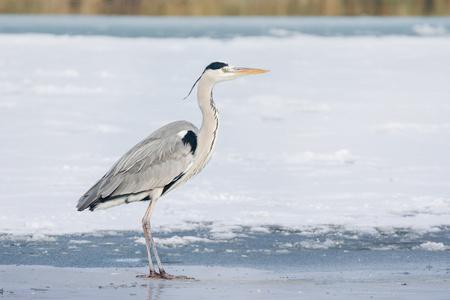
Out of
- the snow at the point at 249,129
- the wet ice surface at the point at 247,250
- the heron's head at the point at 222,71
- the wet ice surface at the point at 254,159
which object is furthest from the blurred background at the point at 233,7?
the wet ice surface at the point at 247,250

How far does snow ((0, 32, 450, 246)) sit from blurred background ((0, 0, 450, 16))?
9108 mm

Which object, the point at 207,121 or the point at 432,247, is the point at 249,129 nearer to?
the point at 207,121

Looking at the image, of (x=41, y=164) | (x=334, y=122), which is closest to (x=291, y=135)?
(x=334, y=122)

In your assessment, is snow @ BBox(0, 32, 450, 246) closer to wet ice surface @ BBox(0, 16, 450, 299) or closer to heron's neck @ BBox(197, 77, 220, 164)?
wet ice surface @ BBox(0, 16, 450, 299)

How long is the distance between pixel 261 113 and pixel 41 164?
4757 mm

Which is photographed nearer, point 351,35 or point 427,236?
point 427,236

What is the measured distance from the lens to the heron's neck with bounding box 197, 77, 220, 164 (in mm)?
6559

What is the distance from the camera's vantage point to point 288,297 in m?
4.88

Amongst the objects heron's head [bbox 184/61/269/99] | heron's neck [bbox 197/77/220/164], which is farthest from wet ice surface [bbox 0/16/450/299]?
heron's head [bbox 184/61/269/99]

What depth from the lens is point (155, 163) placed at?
6.45 m

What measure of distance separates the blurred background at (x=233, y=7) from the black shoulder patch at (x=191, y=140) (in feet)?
80.3

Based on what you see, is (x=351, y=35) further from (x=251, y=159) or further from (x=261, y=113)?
(x=251, y=159)

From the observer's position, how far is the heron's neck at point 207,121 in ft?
21.5

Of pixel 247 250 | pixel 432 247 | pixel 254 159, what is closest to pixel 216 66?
pixel 247 250
